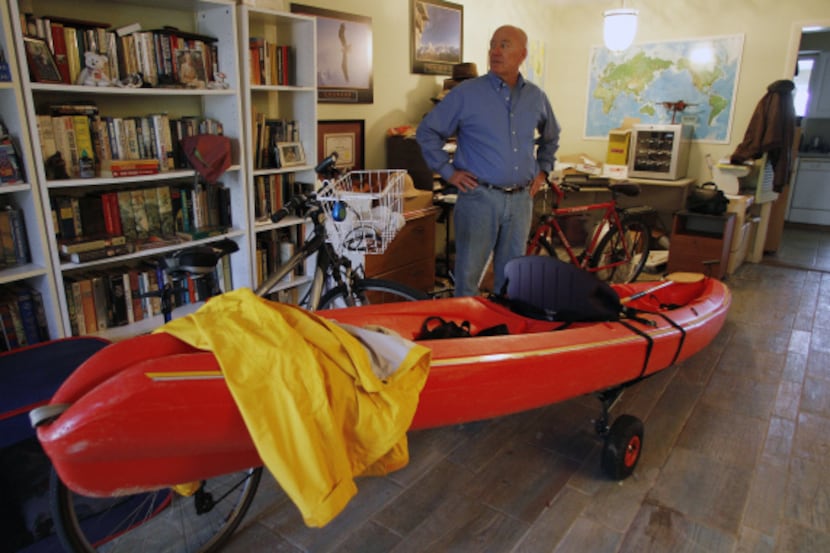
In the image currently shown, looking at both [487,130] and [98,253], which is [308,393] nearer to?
[98,253]

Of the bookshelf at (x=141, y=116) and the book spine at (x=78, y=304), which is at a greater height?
the bookshelf at (x=141, y=116)

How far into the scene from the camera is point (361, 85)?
369 cm

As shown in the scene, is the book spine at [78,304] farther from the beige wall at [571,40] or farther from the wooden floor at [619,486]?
the beige wall at [571,40]

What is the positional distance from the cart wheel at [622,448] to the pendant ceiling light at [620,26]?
334cm

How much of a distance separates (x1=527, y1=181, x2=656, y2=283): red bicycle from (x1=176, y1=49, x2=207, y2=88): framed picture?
228 cm

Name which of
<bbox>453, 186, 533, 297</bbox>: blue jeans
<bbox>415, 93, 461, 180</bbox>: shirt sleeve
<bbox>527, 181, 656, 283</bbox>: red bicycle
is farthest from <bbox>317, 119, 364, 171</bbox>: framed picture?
<bbox>527, 181, 656, 283</bbox>: red bicycle

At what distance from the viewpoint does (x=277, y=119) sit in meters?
3.08

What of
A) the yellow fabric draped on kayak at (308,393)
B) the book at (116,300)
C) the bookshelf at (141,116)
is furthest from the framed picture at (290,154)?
the yellow fabric draped on kayak at (308,393)

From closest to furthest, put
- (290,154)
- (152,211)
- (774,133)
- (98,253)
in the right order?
(98,253) < (152,211) < (290,154) < (774,133)

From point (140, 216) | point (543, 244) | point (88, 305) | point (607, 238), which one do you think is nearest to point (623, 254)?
point (607, 238)

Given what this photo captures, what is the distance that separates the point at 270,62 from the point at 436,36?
5.53 feet

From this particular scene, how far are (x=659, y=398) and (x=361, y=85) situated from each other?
254 cm

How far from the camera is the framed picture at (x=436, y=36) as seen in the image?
13.2ft

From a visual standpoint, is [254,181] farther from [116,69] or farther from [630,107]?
[630,107]
